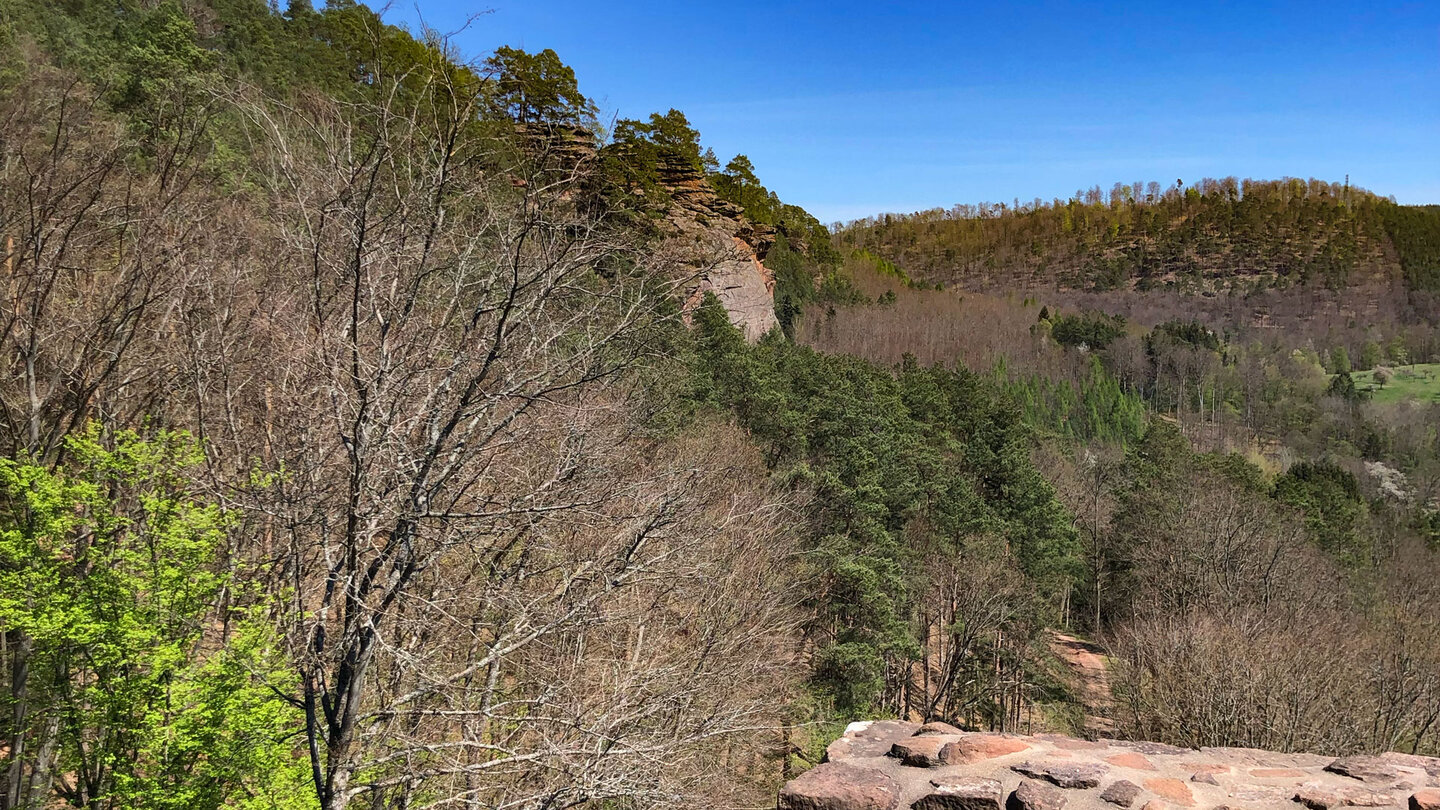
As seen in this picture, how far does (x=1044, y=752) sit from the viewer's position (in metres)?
4.46

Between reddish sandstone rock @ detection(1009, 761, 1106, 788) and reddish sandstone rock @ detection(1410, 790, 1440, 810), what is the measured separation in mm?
1355

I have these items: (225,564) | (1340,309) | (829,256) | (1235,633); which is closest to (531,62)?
(225,564)

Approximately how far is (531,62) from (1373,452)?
9521cm

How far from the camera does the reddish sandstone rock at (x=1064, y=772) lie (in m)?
4.00

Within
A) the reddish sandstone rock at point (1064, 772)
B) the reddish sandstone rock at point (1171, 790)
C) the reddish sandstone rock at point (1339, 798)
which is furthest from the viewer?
the reddish sandstone rock at point (1064, 772)

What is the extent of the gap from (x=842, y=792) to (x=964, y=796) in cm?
63

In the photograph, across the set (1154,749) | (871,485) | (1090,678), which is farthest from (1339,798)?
(1090,678)

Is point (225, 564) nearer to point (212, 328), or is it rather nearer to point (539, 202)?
point (212, 328)

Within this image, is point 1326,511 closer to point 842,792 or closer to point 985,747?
point 985,747

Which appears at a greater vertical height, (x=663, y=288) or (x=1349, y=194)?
(x=1349, y=194)

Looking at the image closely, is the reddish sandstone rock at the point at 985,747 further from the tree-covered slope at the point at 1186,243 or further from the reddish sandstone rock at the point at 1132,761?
the tree-covered slope at the point at 1186,243

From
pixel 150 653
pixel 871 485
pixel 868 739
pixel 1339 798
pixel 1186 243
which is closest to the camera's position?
pixel 1339 798

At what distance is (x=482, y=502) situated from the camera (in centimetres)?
504

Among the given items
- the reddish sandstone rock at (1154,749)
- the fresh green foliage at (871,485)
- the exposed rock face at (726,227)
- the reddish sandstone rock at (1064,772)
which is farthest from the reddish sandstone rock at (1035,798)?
the exposed rock face at (726,227)
